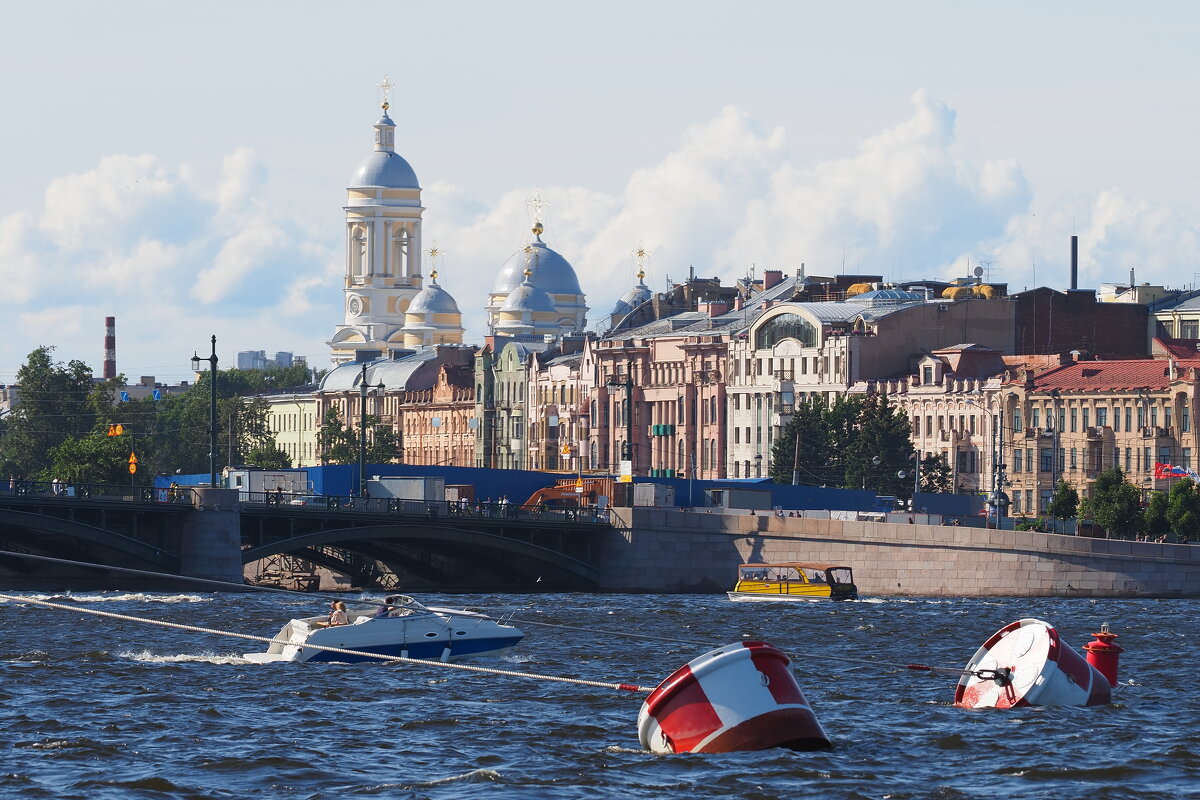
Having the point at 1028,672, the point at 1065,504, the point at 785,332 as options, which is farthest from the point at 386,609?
the point at 785,332

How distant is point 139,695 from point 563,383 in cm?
10309

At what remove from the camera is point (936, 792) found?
32.2 m

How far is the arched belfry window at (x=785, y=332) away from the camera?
4906 inches

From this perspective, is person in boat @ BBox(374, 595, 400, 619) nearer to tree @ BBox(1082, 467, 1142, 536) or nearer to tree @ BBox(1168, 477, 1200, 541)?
tree @ BBox(1082, 467, 1142, 536)

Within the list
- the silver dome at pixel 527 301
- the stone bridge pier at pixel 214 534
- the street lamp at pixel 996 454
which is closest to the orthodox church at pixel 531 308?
the silver dome at pixel 527 301

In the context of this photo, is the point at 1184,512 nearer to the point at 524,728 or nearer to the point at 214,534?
the point at 214,534

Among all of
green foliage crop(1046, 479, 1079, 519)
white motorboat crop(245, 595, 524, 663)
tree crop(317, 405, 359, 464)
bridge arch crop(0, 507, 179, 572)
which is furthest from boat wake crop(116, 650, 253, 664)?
tree crop(317, 405, 359, 464)

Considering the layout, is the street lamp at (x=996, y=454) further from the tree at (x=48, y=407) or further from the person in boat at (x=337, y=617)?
the tree at (x=48, y=407)

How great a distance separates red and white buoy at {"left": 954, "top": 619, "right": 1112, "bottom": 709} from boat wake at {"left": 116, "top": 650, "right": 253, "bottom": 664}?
1648 centimetres

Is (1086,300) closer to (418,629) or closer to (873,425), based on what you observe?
(873,425)

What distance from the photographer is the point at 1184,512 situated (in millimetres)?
87125

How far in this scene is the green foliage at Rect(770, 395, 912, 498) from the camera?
109938mm

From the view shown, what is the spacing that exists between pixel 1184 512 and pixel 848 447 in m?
25.1

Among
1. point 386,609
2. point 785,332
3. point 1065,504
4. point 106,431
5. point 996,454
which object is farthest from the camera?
point 106,431
